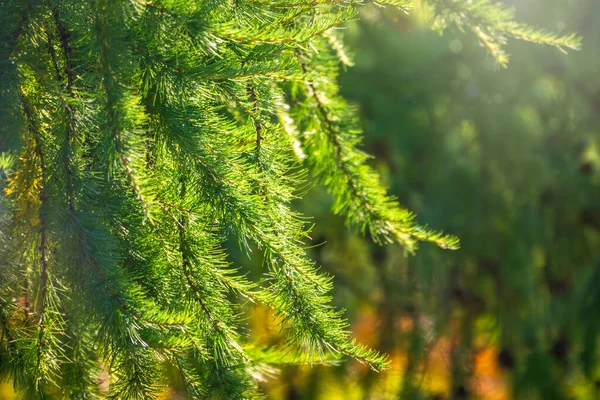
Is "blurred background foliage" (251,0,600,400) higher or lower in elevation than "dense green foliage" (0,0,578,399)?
lower

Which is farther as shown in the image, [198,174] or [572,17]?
[572,17]

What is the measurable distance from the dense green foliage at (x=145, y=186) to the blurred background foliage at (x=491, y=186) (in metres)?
2.05

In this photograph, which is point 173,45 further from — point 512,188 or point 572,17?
point 572,17

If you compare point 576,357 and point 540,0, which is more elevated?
point 540,0

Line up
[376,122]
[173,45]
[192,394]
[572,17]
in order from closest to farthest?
[173,45], [192,394], [376,122], [572,17]

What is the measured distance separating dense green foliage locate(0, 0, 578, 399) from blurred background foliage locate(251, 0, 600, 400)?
205 centimetres

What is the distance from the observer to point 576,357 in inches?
127

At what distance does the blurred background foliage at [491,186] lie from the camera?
2.88 metres

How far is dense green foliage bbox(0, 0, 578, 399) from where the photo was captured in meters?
0.68

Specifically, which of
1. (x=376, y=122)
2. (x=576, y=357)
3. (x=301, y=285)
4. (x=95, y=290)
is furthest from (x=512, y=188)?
(x=95, y=290)

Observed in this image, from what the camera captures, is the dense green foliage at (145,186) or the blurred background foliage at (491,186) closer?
the dense green foliage at (145,186)

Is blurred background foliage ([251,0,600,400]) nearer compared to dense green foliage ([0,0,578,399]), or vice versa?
Answer: dense green foliage ([0,0,578,399])

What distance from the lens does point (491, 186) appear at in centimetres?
301

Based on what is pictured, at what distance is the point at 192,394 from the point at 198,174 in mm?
287
